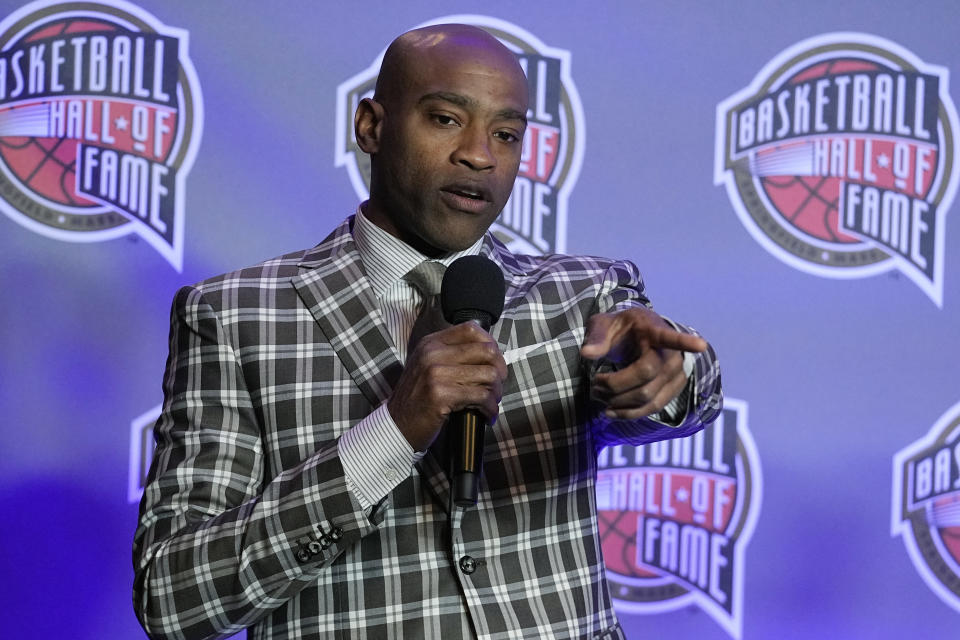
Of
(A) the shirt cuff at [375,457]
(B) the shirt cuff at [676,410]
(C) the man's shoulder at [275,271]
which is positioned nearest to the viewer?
(A) the shirt cuff at [375,457]

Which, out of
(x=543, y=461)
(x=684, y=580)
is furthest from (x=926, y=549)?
(x=543, y=461)

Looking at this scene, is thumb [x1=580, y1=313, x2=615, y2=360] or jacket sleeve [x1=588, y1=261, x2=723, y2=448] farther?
jacket sleeve [x1=588, y1=261, x2=723, y2=448]

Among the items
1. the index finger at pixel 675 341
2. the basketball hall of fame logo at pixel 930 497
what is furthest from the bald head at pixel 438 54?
the basketball hall of fame logo at pixel 930 497

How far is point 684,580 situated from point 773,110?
1.17 meters

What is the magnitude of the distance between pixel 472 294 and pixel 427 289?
0.26 metres

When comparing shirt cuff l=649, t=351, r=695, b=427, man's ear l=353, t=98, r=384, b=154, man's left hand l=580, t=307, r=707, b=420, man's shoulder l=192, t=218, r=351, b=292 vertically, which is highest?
man's ear l=353, t=98, r=384, b=154

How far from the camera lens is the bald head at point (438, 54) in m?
1.50

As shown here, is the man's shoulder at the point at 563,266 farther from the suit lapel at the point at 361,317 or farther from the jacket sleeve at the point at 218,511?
the jacket sleeve at the point at 218,511

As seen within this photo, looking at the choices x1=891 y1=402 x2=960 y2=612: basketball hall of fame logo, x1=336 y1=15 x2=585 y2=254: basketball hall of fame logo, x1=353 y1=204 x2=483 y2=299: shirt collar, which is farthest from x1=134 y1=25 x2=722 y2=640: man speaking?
x1=891 y1=402 x2=960 y2=612: basketball hall of fame logo

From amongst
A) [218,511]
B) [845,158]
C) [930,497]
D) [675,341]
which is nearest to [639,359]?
[675,341]

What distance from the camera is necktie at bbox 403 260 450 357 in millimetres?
1504

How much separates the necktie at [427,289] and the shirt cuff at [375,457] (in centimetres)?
29

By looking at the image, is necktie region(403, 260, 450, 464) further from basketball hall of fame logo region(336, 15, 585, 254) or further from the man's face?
basketball hall of fame logo region(336, 15, 585, 254)

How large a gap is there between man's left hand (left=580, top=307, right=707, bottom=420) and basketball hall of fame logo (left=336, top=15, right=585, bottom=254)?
1414 millimetres
